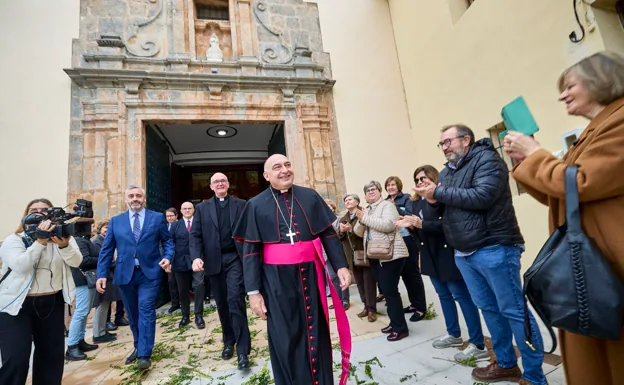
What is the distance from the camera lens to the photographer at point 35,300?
231 cm

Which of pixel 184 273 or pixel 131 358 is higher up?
pixel 184 273

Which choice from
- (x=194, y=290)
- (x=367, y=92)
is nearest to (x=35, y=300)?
(x=194, y=290)

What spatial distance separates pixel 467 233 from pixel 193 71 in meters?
6.64

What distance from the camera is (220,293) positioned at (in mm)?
3607

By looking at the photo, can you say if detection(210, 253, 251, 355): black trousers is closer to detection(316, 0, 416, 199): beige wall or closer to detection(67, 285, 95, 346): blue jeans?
detection(67, 285, 95, 346): blue jeans

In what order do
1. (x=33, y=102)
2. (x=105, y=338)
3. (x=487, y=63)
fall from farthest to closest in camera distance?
(x=33, y=102) < (x=487, y=63) < (x=105, y=338)

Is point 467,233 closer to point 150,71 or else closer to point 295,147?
point 295,147

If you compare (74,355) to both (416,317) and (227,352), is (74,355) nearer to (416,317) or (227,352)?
(227,352)

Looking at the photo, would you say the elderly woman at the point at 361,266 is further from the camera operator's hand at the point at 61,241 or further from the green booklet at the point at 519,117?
the camera operator's hand at the point at 61,241

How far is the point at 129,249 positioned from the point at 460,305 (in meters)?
3.60

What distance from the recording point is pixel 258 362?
3.26m

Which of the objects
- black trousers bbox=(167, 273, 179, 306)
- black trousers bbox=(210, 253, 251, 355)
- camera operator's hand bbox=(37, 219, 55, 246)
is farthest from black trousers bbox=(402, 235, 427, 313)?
black trousers bbox=(167, 273, 179, 306)

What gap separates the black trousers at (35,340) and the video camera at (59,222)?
A: 563 mm

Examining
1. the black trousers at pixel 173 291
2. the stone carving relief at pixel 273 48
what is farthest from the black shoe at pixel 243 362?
the stone carving relief at pixel 273 48
